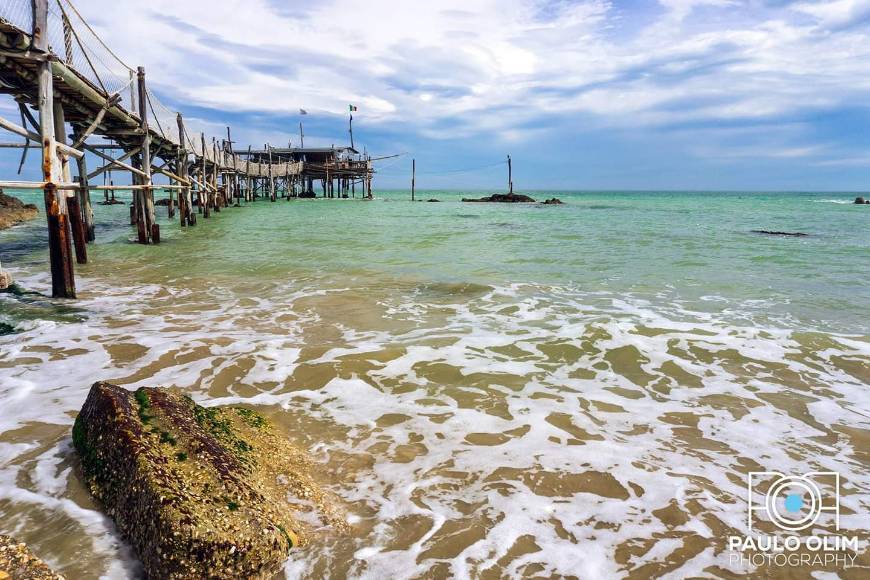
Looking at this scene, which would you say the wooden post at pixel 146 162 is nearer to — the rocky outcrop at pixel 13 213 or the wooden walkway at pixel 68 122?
the wooden walkway at pixel 68 122

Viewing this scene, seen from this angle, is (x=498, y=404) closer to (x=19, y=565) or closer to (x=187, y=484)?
(x=187, y=484)

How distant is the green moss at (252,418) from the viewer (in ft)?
12.4

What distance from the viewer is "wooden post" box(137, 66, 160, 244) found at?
50.6 feet

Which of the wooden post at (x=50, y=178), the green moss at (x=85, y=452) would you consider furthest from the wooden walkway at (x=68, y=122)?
the green moss at (x=85, y=452)

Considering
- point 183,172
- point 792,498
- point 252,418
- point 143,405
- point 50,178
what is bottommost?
point 792,498

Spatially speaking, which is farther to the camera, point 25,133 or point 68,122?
point 68,122

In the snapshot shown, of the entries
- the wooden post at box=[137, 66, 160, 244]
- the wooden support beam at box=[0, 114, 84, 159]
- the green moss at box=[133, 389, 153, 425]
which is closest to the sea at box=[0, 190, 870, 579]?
the green moss at box=[133, 389, 153, 425]

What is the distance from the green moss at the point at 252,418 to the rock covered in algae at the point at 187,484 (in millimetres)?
247

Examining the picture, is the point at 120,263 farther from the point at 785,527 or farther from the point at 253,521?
the point at 785,527

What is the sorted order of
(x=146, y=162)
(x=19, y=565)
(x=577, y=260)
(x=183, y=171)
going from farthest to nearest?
(x=183, y=171)
(x=146, y=162)
(x=577, y=260)
(x=19, y=565)

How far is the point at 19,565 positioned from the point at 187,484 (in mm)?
664

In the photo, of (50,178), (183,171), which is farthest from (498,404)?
(183,171)

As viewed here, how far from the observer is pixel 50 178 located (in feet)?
27.1

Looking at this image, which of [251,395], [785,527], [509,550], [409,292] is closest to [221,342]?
→ [251,395]
